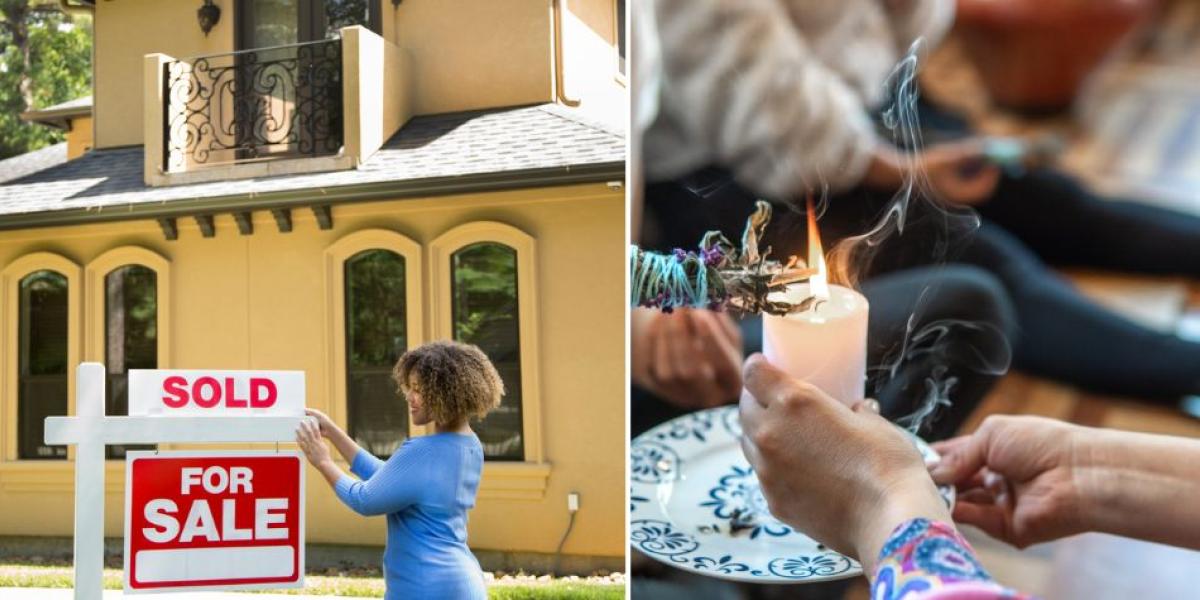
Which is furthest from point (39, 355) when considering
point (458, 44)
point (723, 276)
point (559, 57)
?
point (723, 276)

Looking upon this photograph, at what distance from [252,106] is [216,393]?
7.72 meters

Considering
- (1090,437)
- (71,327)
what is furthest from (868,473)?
(71,327)

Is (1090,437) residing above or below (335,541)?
above

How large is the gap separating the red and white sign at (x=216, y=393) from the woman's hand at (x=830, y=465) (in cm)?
115

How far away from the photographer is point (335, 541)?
360 inches

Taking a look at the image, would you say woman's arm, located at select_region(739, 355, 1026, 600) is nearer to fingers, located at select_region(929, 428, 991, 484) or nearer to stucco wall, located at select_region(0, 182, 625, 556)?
fingers, located at select_region(929, 428, 991, 484)

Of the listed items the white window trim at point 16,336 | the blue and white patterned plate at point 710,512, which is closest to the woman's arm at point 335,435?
the blue and white patterned plate at point 710,512

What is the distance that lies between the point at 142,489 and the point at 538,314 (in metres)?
5.92

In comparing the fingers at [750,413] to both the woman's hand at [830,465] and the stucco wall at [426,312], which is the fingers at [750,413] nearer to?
the woman's hand at [830,465]

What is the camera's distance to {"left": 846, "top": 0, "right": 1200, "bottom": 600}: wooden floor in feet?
7.03

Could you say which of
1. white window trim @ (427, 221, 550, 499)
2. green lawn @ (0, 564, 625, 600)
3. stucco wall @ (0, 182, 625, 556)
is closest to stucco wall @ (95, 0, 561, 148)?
stucco wall @ (0, 182, 625, 556)

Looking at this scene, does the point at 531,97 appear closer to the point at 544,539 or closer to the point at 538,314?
the point at 538,314

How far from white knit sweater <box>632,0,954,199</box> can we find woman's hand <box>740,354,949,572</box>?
0.41 m

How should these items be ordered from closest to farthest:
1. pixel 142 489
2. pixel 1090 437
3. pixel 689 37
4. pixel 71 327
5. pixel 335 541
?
pixel 1090 437 < pixel 689 37 < pixel 142 489 < pixel 335 541 < pixel 71 327
